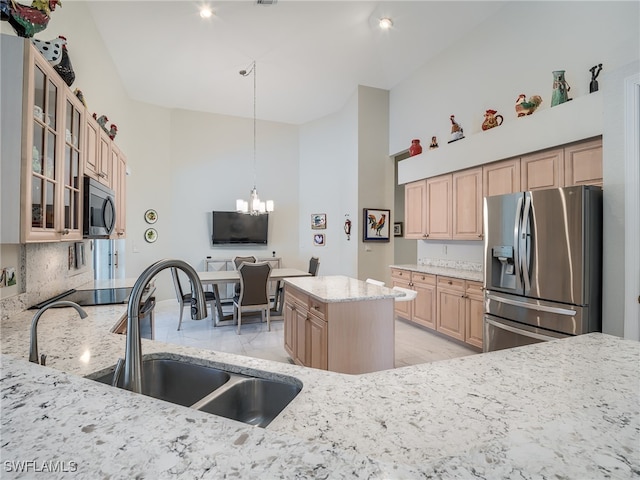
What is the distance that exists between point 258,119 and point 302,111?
3.37 ft

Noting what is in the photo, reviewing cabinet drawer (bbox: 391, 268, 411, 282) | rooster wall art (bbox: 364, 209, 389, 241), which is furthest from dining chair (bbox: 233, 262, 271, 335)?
rooster wall art (bbox: 364, 209, 389, 241)

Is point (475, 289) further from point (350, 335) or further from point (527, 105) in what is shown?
point (527, 105)

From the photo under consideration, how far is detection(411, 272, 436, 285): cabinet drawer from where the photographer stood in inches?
158

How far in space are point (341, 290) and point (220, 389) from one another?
1709 mm

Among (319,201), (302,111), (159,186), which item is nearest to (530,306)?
(319,201)

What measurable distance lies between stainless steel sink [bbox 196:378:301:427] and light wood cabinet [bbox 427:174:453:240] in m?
3.69

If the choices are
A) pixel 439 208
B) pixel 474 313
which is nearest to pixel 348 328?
pixel 474 313

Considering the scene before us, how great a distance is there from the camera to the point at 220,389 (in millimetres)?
934

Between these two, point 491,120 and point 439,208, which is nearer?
point 491,120

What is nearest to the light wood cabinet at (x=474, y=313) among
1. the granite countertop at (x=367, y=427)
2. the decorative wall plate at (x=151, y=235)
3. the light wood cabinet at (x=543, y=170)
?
the light wood cabinet at (x=543, y=170)

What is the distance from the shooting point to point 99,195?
241 centimetres

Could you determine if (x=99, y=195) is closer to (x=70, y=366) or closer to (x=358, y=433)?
(x=70, y=366)

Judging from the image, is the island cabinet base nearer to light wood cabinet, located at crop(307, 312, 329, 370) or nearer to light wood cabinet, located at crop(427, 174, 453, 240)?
light wood cabinet, located at crop(307, 312, 329, 370)

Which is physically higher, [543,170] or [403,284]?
[543,170]
